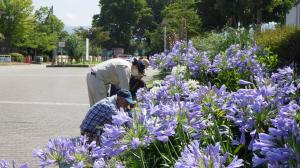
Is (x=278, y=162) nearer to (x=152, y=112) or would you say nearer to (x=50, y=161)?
(x=152, y=112)

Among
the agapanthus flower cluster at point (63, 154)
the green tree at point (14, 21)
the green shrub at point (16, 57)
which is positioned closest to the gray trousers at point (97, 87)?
the agapanthus flower cluster at point (63, 154)

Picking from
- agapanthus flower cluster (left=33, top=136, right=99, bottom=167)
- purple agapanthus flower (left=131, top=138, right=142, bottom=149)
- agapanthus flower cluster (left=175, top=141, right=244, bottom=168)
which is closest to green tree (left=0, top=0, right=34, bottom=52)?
agapanthus flower cluster (left=33, top=136, right=99, bottom=167)

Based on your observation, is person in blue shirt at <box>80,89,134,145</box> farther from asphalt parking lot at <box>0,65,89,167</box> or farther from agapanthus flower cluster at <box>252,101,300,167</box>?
agapanthus flower cluster at <box>252,101,300,167</box>

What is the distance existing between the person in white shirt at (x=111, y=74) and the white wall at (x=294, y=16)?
56.9ft

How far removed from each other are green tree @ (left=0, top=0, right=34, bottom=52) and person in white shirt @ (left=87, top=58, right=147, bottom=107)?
179 ft

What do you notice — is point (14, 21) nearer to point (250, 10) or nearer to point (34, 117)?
point (250, 10)

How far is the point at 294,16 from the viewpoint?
28469mm

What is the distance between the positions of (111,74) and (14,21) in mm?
55479

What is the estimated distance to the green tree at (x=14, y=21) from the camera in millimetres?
60188

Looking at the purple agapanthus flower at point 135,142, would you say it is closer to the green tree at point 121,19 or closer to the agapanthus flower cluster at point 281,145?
the agapanthus flower cluster at point 281,145

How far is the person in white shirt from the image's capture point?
7.57 m

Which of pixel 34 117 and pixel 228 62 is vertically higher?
pixel 228 62

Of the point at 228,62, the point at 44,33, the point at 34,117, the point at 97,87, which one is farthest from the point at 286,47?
the point at 44,33

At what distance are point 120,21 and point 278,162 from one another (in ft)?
300
